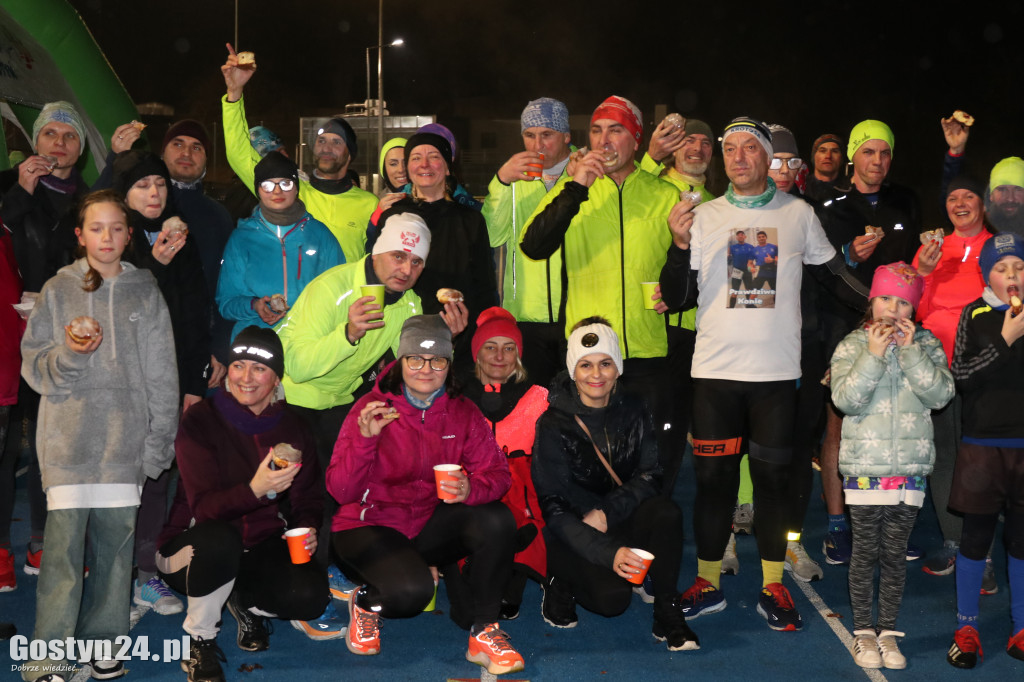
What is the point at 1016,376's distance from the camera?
4961 mm

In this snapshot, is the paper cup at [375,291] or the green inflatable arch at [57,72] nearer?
the paper cup at [375,291]

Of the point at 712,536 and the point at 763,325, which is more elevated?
the point at 763,325

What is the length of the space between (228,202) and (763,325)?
4063 millimetres

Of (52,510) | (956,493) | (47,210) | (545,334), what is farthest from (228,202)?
(956,493)

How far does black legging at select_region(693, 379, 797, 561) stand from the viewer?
17.1ft

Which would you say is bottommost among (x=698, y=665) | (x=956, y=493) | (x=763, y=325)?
(x=698, y=665)

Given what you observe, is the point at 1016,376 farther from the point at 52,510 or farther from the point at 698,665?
the point at 52,510

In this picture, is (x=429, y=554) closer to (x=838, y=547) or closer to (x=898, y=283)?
(x=898, y=283)

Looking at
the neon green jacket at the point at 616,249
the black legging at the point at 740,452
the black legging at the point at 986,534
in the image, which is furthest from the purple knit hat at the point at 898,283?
the neon green jacket at the point at 616,249

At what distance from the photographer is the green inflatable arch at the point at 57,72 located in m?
9.14

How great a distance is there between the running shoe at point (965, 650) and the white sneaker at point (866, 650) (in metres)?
0.36

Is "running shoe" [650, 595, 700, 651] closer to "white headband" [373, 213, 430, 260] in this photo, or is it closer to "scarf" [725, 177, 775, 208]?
"scarf" [725, 177, 775, 208]

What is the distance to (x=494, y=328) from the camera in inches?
219

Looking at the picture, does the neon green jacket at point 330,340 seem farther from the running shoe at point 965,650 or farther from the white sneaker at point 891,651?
the running shoe at point 965,650
